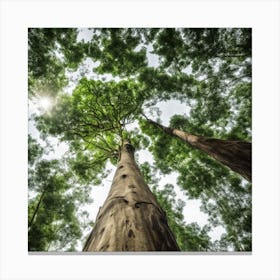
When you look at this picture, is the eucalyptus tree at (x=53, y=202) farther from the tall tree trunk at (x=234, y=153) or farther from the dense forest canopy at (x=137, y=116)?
the tall tree trunk at (x=234, y=153)

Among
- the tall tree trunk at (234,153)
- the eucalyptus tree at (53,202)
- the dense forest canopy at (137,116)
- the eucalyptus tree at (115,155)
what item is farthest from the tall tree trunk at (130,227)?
the eucalyptus tree at (53,202)

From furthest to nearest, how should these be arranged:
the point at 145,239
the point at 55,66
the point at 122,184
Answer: the point at 55,66 → the point at 122,184 → the point at 145,239

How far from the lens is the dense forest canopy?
2793 millimetres

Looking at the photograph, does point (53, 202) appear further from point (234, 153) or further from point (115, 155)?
point (234, 153)

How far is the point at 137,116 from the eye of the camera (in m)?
4.91

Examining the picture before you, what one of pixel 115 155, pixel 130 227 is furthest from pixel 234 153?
pixel 115 155

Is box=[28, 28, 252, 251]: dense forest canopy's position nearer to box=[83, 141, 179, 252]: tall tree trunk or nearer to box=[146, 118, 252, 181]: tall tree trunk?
box=[146, 118, 252, 181]: tall tree trunk

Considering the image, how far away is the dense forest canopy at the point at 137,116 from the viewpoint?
110 inches

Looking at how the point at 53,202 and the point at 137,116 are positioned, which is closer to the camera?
the point at 53,202

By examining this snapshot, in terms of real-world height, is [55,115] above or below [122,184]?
above
